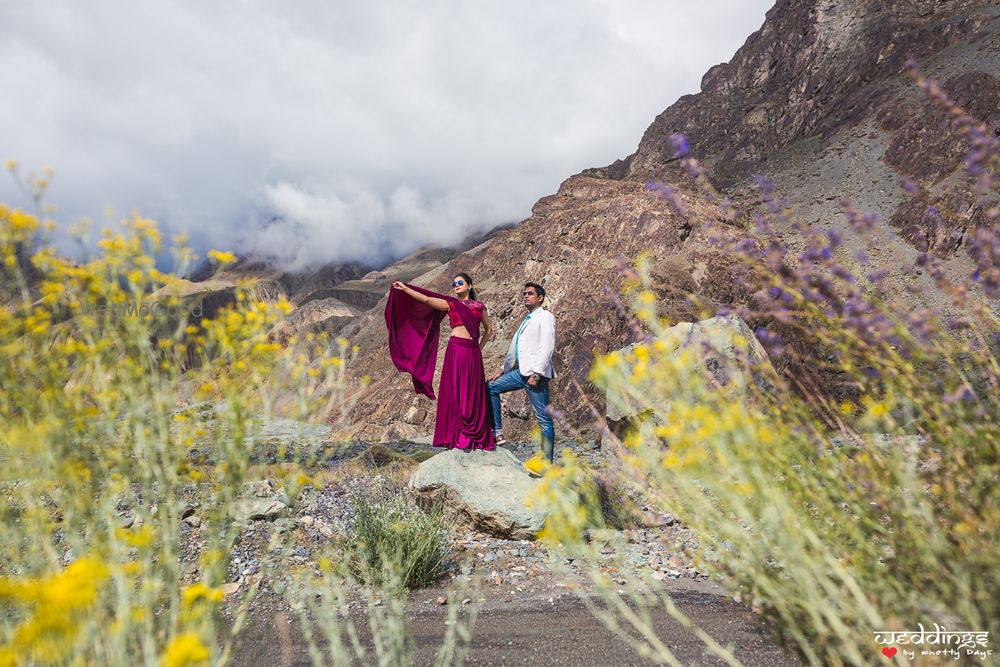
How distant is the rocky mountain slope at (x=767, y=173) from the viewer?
41.1 feet

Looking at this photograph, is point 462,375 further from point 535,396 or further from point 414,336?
point 414,336

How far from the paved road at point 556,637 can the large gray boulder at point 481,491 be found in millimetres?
1171

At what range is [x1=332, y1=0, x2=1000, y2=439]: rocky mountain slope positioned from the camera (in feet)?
41.1

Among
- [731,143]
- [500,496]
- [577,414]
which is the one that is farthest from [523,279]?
[731,143]

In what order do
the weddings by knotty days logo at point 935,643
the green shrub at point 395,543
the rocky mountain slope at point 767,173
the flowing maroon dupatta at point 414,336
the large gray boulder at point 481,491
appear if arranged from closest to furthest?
the weddings by knotty days logo at point 935,643 < the green shrub at point 395,543 < the large gray boulder at point 481,491 < the flowing maroon dupatta at point 414,336 < the rocky mountain slope at point 767,173

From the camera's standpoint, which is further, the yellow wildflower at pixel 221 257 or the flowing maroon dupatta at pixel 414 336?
the flowing maroon dupatta at pixel 414 336

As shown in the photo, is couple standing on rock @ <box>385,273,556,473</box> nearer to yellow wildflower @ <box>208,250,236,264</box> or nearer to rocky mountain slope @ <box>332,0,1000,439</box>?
rocky mountain slope @ <box>332,0,1000,439</box>

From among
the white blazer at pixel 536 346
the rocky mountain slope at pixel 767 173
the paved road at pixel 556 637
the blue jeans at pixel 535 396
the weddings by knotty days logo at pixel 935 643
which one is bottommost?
the paved road at pixel 556 637

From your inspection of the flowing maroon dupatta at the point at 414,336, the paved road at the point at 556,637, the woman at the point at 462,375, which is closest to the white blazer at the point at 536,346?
the woman at the point at 462,375

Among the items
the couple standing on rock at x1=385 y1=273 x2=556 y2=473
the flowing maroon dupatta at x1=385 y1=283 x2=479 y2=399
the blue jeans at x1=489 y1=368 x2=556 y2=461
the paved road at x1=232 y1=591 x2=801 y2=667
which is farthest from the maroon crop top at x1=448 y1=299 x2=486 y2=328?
the paved road at x1=232 y1=591 x2=801 y2=667

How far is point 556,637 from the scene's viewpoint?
247cm

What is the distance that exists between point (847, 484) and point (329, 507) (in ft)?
13.3

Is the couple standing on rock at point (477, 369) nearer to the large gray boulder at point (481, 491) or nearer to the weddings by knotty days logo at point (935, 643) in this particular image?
the large gray boulder at point (481, 491)

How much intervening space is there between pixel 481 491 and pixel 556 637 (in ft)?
6.51
